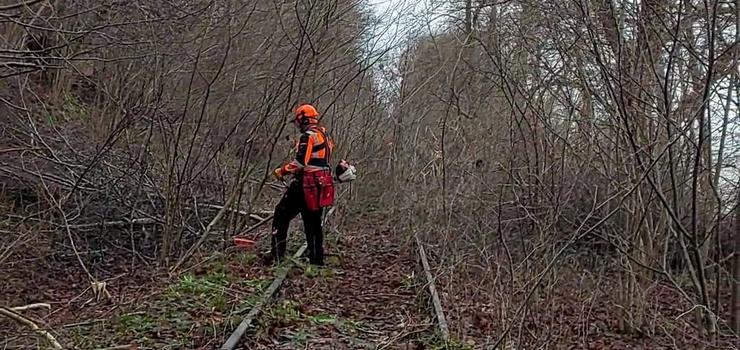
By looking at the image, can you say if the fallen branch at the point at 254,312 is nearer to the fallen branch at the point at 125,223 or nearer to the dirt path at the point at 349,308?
the dirt path at the point at 349,308

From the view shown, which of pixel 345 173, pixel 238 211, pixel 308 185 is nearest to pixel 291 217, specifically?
pixel 308 185

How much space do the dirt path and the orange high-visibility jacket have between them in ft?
4.25

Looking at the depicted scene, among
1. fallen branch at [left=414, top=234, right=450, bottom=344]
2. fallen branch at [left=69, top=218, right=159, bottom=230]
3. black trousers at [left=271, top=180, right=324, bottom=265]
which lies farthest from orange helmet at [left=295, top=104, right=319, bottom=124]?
fallen branch at [left=69, top=218, right=159, bottom=230]

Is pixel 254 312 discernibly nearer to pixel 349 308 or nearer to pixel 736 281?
pixel 349 308

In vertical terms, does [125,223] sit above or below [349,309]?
above

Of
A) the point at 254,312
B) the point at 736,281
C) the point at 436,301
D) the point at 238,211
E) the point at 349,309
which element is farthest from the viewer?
the point at 238,211

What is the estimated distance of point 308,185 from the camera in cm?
1008

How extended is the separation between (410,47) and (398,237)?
4.13 metres

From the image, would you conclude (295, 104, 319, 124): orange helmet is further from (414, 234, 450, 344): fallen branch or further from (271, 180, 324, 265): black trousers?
(414, 234, 450, 344): fallen branch

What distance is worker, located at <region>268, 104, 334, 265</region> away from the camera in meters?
9.91

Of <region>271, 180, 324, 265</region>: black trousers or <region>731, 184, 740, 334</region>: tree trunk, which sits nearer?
<region>731, 184, 740, 334</region>: tree trunk

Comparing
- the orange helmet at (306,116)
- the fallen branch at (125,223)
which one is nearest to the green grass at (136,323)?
the orange helmet at (306,116)

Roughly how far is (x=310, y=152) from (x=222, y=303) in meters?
2.64

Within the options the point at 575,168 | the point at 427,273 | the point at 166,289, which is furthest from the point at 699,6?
the point at 166,289
